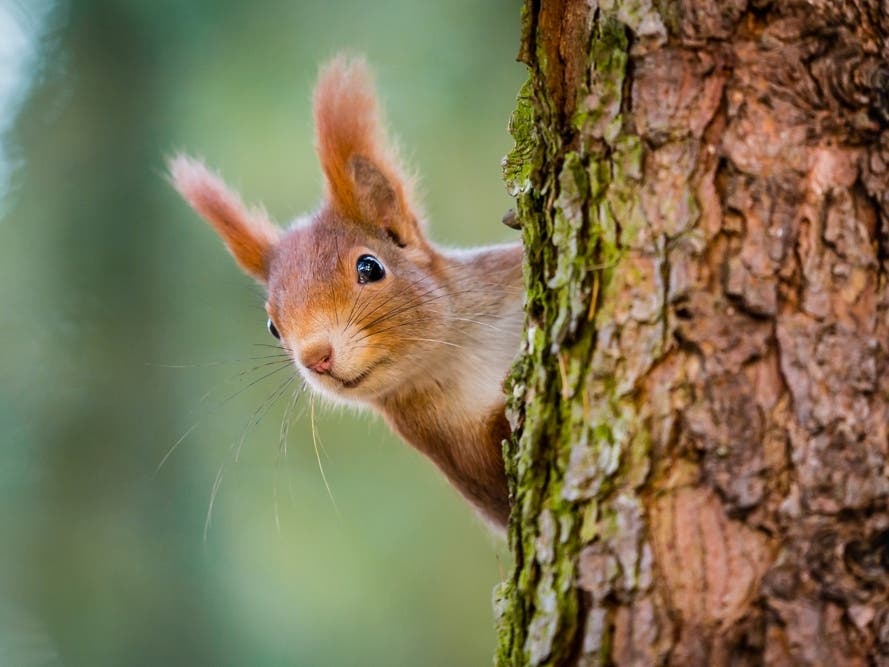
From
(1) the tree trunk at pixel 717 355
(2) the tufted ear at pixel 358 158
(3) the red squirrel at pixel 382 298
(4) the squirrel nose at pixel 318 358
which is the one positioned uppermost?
(2) the tufted ear at pixel 358 158

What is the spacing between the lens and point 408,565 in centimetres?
334

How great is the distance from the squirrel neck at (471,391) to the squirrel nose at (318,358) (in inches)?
11.4

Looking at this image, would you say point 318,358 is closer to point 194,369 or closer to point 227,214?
point 227,214

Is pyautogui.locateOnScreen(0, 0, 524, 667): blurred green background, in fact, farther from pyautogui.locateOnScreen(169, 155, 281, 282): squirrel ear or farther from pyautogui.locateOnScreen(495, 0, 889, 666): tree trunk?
pyautogui.locateOnScreen(495, 0, 889, 666): tree trunk

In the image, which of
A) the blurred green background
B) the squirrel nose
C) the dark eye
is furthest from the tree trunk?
the blurred green background

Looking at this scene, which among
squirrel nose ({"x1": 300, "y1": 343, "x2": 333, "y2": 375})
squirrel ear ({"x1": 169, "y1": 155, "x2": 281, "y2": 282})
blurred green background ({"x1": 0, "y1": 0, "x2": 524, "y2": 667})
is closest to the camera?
squirrel nose ({"x1": 300, "y1": 343, "x2": 333, "y2": 375})

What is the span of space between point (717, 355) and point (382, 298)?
1.09m

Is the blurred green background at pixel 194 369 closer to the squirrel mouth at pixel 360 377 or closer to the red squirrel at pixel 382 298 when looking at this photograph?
the red squirrel at pixel 382 298

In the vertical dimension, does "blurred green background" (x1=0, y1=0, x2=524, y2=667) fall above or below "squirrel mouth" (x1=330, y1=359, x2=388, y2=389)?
above

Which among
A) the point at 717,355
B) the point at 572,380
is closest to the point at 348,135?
the point at 572,380

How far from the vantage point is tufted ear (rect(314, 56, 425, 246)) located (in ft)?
6.65

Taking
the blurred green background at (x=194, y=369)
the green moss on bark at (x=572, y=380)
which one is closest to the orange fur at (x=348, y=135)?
the green moss on bark at (x=572, y=380)

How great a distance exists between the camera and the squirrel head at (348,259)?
1927 mm

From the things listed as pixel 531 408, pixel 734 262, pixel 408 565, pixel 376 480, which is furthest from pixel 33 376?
pixel 734 262
